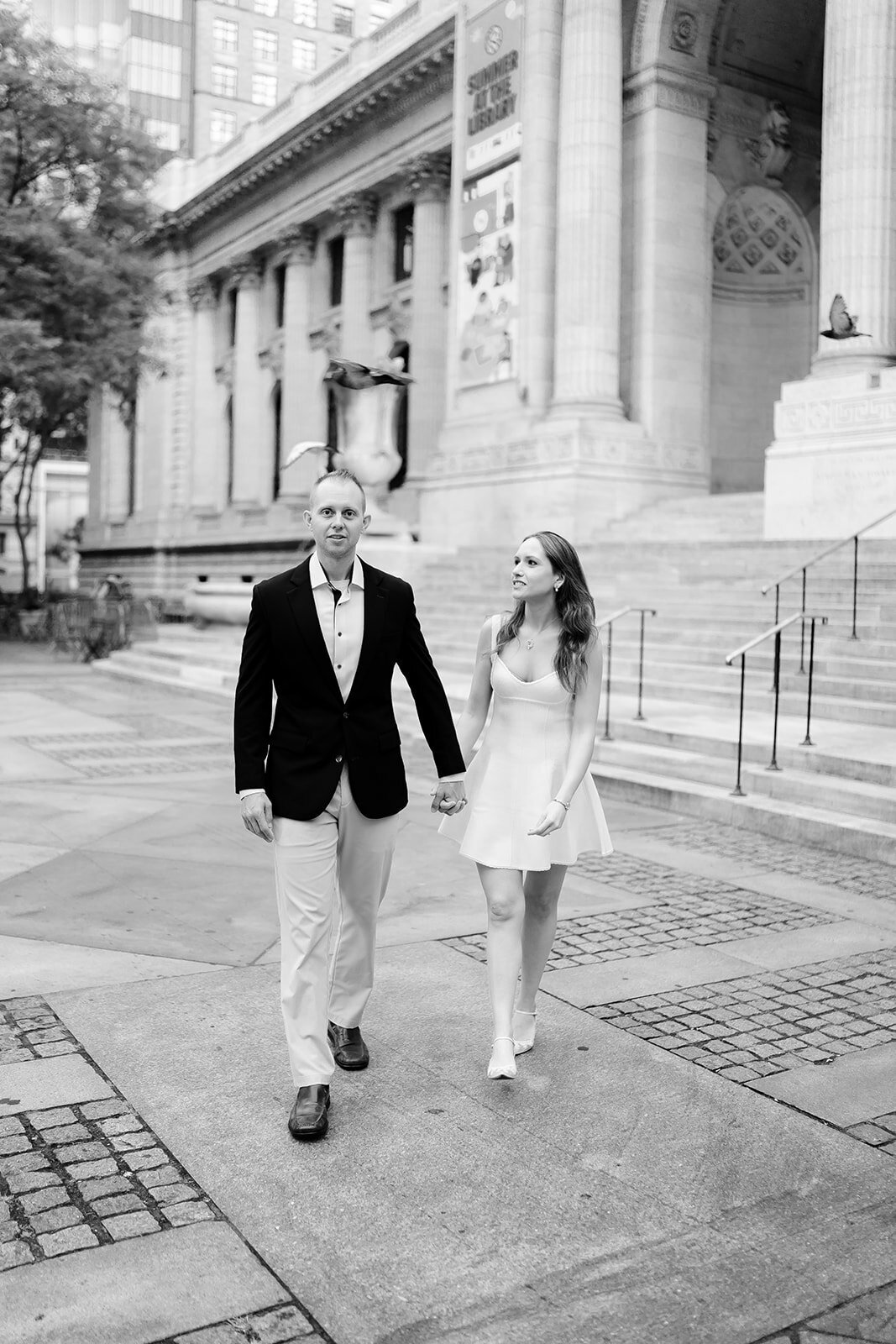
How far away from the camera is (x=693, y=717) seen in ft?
41.1

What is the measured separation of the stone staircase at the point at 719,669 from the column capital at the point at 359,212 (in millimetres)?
17334

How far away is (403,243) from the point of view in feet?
120

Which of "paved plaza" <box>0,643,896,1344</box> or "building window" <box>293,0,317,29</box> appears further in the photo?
"building window" <box>293,0,317,29</box>

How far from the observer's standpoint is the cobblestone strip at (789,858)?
308 inches

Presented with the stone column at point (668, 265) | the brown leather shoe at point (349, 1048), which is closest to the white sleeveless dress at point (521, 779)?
the brown leather shoe at point (349, 1048)

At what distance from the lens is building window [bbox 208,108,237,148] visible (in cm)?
7062

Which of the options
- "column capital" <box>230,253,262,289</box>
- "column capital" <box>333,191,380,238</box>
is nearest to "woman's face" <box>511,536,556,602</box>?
"column capital" <box>333,191,380,238</box>

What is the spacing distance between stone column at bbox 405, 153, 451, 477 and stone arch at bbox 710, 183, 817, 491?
827cm

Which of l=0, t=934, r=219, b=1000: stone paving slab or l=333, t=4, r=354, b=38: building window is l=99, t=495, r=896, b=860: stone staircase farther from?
l=333, t=4, r=354, b=38: building window

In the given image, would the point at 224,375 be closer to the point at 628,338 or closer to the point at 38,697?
the point at 628,338

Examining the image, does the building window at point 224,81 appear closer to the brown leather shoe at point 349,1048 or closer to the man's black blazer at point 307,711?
the man's black blazer at point 307,711

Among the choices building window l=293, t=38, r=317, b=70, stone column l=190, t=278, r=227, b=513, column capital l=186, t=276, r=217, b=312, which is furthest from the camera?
building window l=293, t=38, r=317, b=70

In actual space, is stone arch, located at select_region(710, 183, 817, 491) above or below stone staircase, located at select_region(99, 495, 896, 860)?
above

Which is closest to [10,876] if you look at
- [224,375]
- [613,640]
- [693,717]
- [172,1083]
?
[172,1083]
